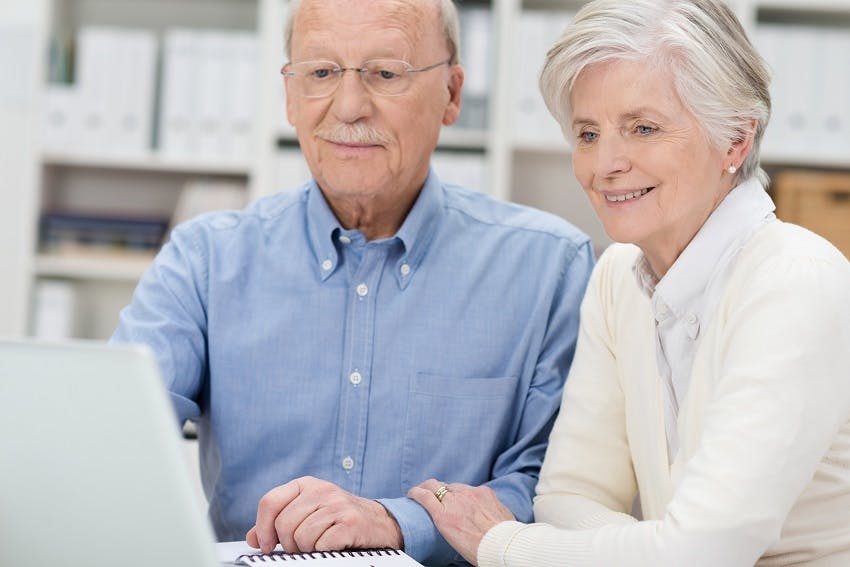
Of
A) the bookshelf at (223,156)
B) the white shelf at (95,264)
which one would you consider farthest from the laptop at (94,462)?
the white shelf at (95,264)

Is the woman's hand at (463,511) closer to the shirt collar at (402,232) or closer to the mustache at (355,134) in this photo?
the shirt collar at (402,232)

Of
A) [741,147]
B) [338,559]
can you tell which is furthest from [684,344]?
[338,559]

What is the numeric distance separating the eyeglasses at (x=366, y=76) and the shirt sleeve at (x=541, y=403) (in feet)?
1.17

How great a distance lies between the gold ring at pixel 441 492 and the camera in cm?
125

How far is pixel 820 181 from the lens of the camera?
A: 281 centimetres

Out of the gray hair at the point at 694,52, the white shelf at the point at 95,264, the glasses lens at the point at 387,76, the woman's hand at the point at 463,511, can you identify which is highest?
the gray hair at the point at 694,52

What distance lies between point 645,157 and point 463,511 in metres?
0.46

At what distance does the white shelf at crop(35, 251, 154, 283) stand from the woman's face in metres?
2.14

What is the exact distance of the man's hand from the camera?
113 cm

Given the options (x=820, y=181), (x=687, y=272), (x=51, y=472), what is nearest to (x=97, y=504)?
(x=51, y=472)

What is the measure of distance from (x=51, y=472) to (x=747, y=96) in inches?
32.0

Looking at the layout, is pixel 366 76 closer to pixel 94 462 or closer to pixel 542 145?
pixel 94 462

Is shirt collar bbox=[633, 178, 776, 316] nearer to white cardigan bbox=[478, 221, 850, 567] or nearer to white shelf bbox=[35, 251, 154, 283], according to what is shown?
white cardigan bbox=[478, 221, 850, 567]

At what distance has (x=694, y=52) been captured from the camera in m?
1.10
